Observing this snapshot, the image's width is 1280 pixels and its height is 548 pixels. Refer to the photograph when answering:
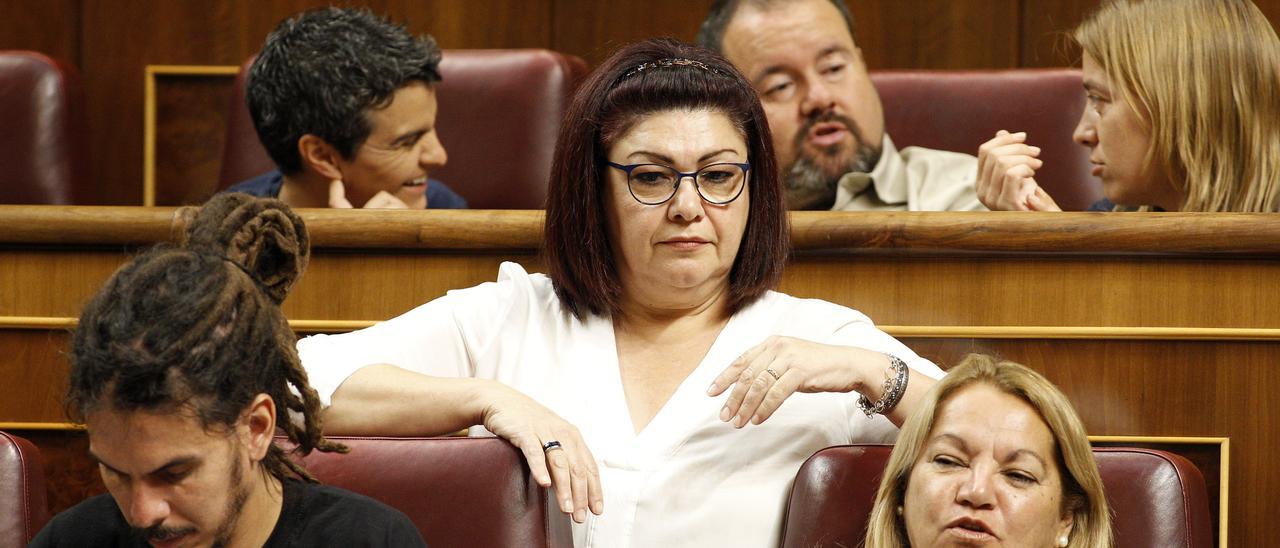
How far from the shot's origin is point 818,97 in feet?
5.62

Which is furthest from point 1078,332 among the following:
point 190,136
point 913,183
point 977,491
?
point 190,136

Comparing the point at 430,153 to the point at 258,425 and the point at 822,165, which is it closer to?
the point at 822,165

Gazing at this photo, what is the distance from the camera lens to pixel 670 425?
1.05m

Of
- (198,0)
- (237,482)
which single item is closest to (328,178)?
(198,0)

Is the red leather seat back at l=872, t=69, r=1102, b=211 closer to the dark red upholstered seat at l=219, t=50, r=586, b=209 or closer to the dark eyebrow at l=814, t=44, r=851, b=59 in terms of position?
the dark eyebrow at l=814, t=44, r=851, b=59

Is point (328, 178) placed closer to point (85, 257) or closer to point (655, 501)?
point (85, 257)

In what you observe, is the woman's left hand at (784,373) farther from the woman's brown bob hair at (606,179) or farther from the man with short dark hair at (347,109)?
the man with short dark hair at (347,109)

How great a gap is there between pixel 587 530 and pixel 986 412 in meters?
0.29

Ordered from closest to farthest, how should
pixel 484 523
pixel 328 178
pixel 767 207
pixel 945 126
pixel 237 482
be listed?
pixel 237 482 → pixel 484 523 → pixel 767 207 → pixel 328 178 → pixel 945 126

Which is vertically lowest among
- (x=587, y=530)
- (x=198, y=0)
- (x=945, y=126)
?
(x=587, y=530)

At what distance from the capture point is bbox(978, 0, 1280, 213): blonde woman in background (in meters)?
1.29

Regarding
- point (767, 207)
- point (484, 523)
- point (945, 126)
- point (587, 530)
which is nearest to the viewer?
point (484, 523)

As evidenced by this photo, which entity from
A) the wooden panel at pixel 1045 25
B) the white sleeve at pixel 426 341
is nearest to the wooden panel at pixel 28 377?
the white sleeve at pixel 426 341

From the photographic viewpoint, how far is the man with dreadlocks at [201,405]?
755 mm
